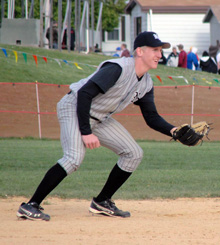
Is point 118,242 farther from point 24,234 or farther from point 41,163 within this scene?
point 41,163

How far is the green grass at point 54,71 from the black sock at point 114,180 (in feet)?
50.7

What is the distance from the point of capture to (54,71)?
22.7m

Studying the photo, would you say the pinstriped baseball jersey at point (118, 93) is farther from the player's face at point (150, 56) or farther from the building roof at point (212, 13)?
the building roof at point (212, 13)

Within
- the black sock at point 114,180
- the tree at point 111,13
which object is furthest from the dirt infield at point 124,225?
the tree at point 111,13

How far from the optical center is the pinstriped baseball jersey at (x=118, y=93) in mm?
5133

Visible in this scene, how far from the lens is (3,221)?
212 inches

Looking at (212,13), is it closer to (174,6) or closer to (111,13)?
(174,6)

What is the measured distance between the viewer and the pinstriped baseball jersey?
5133mm

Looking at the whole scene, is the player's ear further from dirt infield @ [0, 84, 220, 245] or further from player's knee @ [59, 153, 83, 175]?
dirt infield @ [0, 84, 220, 245]

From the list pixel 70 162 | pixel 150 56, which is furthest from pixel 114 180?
pixel 150 56

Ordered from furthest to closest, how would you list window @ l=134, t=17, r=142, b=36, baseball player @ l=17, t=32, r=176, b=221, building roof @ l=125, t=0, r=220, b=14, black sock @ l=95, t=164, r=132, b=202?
1. window @ l=134, t=17, r=142, b=36
2. building roof @ l=125, t=0, r=220, b=14
3. black sock @ l=95, t=164, r=132, b=202
4. baseball player @ l=17, t=32, r=176, b=221

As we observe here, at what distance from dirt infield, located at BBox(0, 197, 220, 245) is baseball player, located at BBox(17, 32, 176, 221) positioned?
1.23 ft

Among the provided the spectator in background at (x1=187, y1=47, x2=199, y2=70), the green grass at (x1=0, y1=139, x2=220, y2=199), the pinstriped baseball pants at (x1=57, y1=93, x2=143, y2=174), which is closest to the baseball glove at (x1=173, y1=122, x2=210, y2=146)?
the pinstriped baseball pants at (x1=57, y1=93, x2=143, y2=174)

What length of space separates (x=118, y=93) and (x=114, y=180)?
3.06 ft
